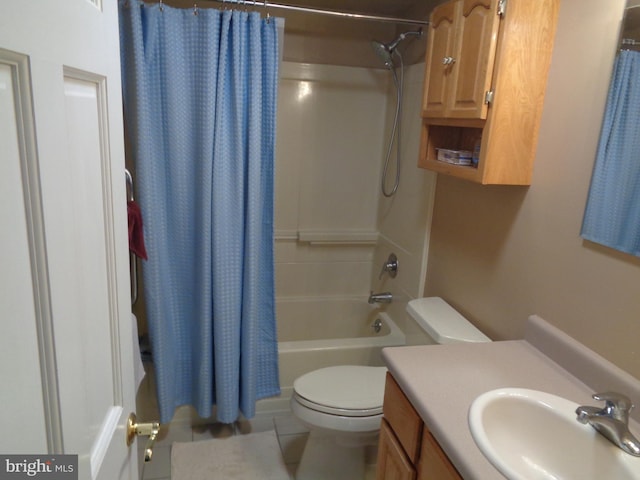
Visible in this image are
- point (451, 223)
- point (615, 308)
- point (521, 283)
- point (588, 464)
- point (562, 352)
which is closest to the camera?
point (588, 464)

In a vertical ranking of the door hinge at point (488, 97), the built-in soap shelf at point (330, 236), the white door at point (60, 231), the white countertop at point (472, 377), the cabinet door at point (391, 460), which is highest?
the door hinge at point (488, 97)

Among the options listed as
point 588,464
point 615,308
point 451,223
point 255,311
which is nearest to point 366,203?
point 451,223

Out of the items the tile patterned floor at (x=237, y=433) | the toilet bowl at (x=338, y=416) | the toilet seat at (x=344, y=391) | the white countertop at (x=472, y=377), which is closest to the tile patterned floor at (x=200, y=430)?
the tile patterned floor at (x=237, y=433)

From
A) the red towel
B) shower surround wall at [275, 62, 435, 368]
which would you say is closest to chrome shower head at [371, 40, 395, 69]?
shower surround wall at [275, 62, 435, 368]

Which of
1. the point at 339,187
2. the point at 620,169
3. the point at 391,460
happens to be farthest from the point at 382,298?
the point at 620,169

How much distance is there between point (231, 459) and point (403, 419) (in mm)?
1172

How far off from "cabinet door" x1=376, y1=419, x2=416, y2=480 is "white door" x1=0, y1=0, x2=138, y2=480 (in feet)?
2.53

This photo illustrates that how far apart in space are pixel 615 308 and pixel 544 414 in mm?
346

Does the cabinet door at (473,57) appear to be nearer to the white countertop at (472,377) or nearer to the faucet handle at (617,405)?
the white countertop at (472,377)

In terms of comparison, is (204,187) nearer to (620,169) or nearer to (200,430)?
(200,430)

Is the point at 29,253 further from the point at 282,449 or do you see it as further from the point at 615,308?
the point at 282,449

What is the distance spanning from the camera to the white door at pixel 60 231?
0.44 m

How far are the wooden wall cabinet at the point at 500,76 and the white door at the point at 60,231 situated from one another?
3.54 ft

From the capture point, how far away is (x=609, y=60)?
1.21 m
